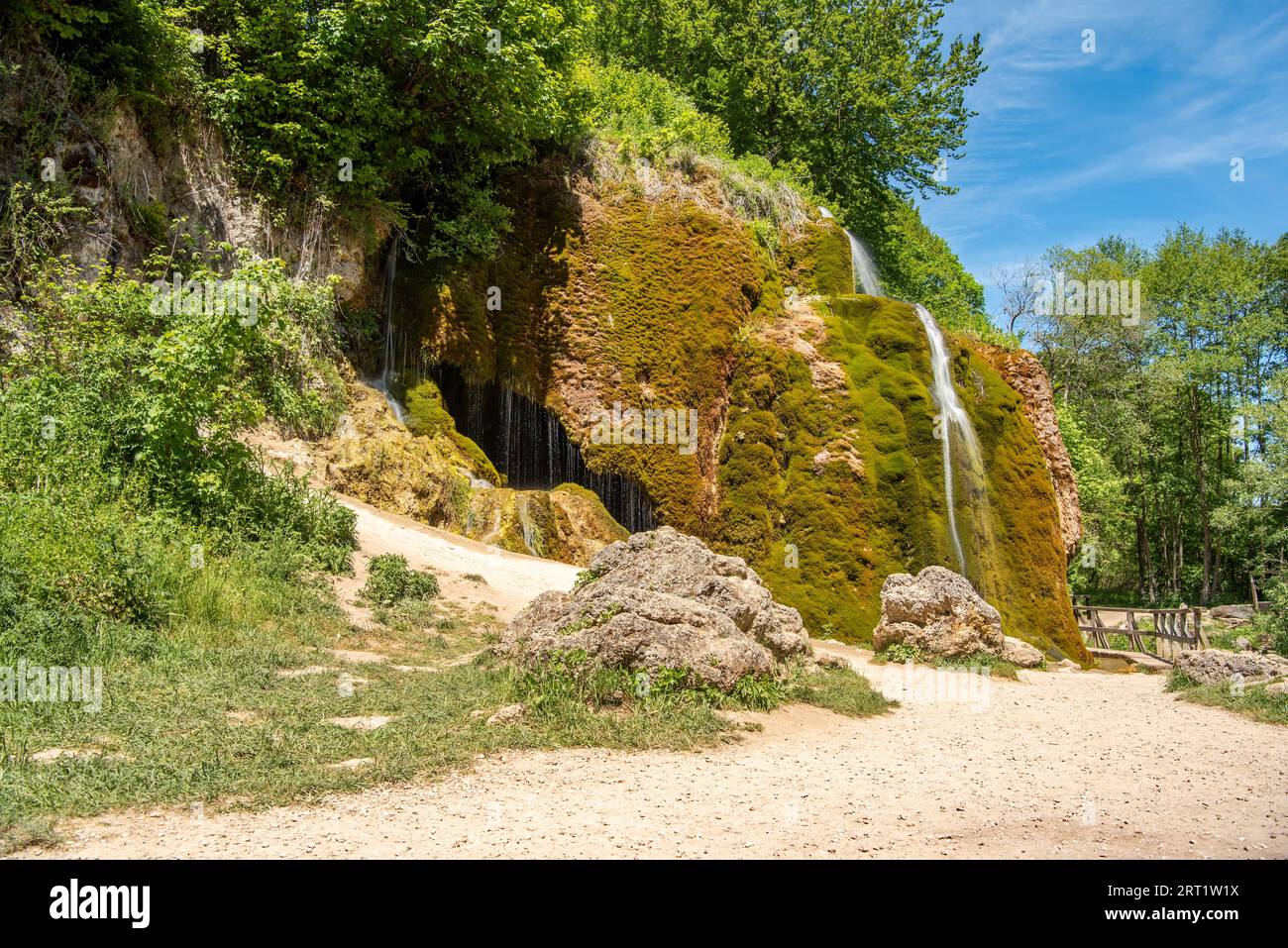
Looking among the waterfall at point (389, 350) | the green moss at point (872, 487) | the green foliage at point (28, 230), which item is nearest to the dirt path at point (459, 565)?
the waterfall at point (389, 350)

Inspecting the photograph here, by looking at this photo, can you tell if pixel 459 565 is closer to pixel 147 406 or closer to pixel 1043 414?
pixel 147 406

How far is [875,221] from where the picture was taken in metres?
33.7

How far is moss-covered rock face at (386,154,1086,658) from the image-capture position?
17.4m

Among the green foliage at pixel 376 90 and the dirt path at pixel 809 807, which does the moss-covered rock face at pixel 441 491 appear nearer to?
the green foliage at pixel 376 90

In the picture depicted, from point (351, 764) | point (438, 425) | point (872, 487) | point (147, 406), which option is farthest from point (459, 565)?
point (872, 487)

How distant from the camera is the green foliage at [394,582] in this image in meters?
11.6

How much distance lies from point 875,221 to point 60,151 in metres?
27.8

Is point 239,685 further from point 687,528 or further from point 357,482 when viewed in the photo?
point 687,528

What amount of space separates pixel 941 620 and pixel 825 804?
8223 millimetres

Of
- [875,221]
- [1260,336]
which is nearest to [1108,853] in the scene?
[875,221]

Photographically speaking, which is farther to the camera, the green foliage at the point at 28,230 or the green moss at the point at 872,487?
the green moss at the point at 872,487

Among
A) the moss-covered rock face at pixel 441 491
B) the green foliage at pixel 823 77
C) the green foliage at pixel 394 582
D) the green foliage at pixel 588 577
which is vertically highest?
the green foliage at pixel 823 77

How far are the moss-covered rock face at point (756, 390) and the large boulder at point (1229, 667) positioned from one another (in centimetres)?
595
